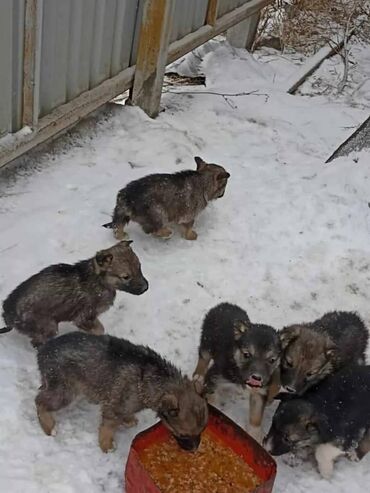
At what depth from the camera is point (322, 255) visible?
20.7 ft

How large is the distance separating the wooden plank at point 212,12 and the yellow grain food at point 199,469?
668cm

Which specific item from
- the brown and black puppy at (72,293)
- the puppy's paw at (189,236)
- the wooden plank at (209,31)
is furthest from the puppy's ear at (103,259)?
the wooden plank at (209,31)

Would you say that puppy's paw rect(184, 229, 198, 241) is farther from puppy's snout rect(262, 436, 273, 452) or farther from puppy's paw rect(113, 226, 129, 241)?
puppy's snout rect(262, 436, 273, 452)

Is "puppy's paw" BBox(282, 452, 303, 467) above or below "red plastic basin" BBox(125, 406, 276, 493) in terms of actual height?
below

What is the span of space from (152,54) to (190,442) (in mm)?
5136

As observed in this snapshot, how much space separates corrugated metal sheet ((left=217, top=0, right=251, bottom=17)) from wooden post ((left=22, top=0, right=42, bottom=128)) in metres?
4.36

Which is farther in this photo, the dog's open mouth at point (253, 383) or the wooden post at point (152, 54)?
the wooden post at point (152, 54)

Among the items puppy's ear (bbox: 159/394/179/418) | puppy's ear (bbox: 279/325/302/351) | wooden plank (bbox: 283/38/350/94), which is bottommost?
wooden plank (bbox: 283/38/350/94)

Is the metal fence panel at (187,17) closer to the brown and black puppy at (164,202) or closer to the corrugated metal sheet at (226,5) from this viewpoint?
the corrugated metal sheet at (226,5)

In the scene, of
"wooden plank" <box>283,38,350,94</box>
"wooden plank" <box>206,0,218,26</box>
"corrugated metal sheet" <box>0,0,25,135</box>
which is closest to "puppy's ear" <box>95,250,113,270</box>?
"corrugated metal sheet" <box>0,0,25,135</box>

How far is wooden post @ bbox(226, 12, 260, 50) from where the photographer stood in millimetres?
12242

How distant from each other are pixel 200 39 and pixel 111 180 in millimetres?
3294

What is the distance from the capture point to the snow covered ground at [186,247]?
428 cm

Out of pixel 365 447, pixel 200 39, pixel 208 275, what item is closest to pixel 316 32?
pixel 200 39
